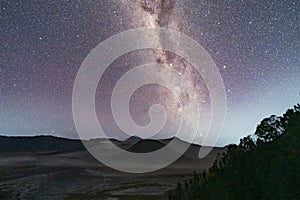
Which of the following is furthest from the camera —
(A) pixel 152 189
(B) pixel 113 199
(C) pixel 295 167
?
(A) pixel 152 189

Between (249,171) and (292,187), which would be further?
(249,171)

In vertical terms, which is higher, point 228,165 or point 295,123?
point 295,123

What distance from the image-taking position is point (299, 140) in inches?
1000

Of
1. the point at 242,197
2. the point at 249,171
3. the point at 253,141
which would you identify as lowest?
the point at 242,197

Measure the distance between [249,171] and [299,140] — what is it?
785 centimetres

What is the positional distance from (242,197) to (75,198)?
146 metres

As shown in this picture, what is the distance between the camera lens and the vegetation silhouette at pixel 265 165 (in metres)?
25.2

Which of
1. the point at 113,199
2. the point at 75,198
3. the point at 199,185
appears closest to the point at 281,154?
the point at 199,185

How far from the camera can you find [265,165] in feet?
100

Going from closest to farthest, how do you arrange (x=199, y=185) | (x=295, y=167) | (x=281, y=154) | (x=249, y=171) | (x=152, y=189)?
(x=295, y=167) → (x=281, y=154) → (x=249, y=171) → (x=199, y=185) → (x=152, y=189)

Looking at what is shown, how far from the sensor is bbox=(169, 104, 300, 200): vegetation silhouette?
25203 millimetres

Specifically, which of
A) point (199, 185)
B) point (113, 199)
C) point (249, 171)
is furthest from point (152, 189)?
point (249, 171)

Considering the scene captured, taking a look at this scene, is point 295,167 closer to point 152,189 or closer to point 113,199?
point 113,199

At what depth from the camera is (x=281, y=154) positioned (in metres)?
26.8
